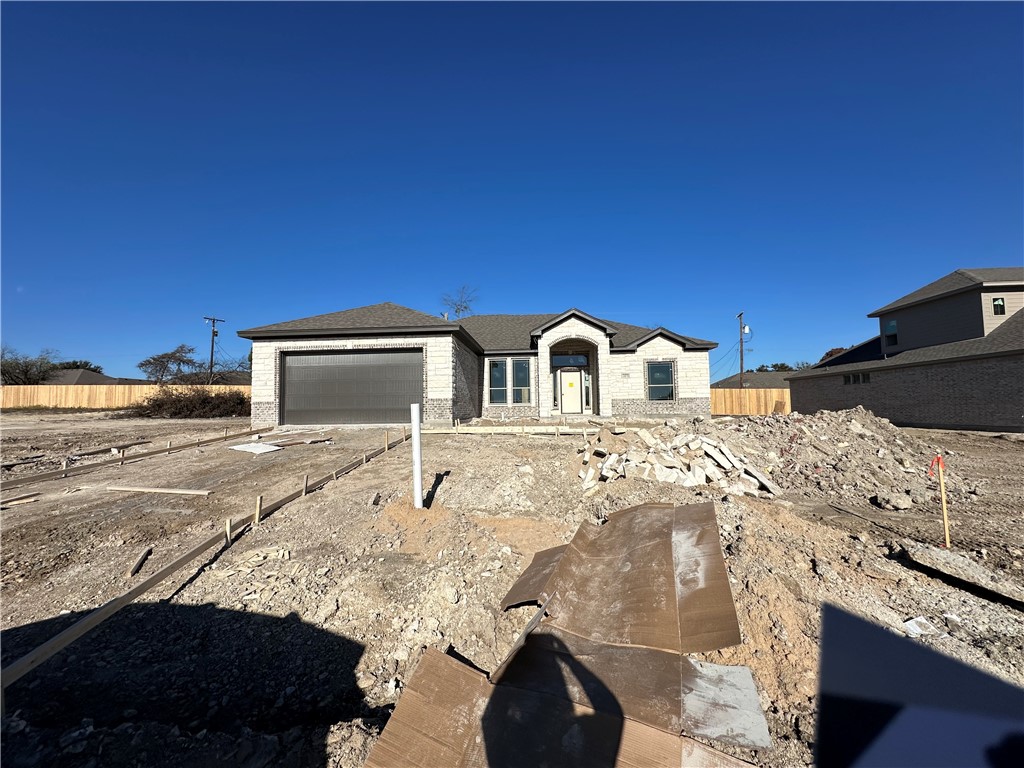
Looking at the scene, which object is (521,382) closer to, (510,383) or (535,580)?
(510,383)

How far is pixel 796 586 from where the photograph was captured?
394 cm

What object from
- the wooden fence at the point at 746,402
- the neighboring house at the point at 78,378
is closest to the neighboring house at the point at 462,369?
the wooden fence at the point at 746,402

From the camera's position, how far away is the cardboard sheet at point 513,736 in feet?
7.48

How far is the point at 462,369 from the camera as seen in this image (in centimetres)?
1833

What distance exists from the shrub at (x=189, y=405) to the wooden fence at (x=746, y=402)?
3544 cm

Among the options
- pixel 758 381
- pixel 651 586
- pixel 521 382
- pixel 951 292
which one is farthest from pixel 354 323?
pixel 758 381

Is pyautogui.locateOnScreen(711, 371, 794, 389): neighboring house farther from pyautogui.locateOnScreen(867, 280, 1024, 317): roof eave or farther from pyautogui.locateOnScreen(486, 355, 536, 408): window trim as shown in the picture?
pyautogui.locateOnScreen(486, 355, 536, 408): window trim

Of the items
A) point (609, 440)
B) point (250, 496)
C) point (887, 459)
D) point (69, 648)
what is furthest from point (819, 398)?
point (69, 648)

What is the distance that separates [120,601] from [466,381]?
15.5m

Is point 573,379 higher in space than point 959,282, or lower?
lower

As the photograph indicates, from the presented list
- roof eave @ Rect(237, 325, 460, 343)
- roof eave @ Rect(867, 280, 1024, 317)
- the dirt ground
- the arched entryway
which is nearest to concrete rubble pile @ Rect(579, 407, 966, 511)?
the dirt ground

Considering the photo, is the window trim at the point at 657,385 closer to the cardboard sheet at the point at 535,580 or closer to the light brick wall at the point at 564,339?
the light brick wall at the point at 564,339

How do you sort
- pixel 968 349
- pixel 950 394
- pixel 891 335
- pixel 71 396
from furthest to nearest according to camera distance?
pixel 71 396
pixel 891 335
pixel 950 394
pixel 968 349

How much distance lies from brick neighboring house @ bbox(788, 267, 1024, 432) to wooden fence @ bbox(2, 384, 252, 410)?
44.7m
